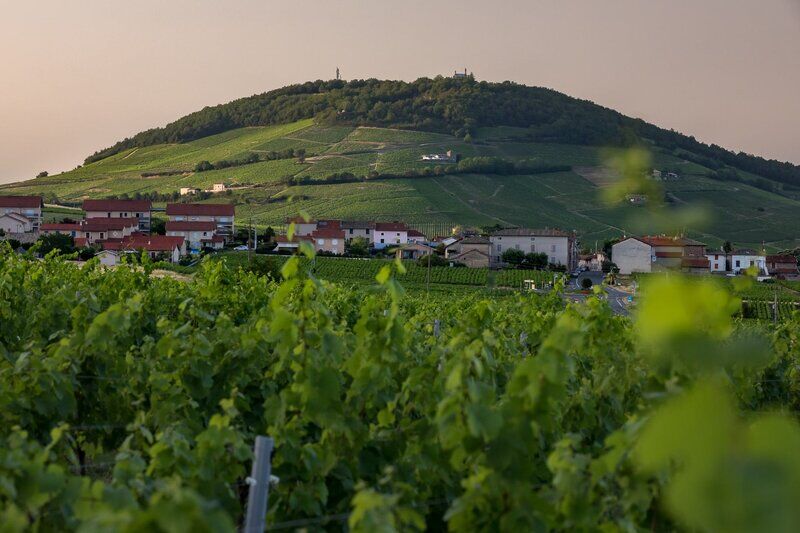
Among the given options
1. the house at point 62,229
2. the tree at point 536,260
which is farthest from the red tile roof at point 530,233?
the house at point 62,229

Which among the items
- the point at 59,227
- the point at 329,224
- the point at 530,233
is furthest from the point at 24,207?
the point at 530,233


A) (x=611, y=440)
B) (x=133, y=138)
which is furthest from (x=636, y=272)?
(x=133, y=138)

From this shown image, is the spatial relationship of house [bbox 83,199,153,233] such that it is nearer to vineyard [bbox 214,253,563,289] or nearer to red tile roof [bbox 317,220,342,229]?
red tile roof [bbox 317,220,342,229]

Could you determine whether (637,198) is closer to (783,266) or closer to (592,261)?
(783,266)

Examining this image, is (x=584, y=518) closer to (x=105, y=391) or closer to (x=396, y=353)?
(x=396, y=353)

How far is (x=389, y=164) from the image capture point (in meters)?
114

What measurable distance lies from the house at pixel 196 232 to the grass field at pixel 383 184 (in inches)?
356

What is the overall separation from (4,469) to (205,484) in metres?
0.95

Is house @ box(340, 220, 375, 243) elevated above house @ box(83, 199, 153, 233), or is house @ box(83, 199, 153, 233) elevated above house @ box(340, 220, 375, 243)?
house @ box(83, 199, 153, 233)

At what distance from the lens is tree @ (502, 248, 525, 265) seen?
6688cm

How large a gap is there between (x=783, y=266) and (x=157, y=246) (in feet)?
169

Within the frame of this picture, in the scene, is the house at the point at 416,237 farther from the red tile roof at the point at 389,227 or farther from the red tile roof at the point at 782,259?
the red tile roof at the point at 782,259

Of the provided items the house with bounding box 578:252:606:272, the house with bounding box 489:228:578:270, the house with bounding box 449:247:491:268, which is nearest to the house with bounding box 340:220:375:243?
the house with bounding box 449:247:491:268

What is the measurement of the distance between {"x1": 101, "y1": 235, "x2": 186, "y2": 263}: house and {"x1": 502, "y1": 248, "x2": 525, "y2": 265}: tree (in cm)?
2713
